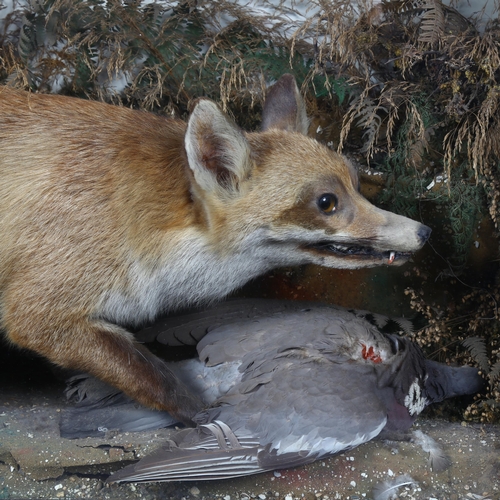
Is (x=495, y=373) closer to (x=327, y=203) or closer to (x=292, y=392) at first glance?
(x=292, y=392)

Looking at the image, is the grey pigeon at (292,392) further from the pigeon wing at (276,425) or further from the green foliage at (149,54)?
the green foliage at (149,54)

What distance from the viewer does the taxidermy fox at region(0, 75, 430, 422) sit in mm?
2982

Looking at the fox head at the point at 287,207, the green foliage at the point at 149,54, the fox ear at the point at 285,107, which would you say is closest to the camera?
the fox head at the point at 287,207

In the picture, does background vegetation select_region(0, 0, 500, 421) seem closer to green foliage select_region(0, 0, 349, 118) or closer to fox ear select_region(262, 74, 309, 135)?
green foliage select_region(0, 0, 349, 118)

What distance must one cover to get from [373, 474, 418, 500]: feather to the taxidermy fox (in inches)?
38.8

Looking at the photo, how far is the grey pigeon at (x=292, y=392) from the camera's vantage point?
2773 mm

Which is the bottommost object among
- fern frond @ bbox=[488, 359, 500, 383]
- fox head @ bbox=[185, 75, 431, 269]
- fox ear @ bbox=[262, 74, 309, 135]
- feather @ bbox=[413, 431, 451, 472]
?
feather @ bbox=[413, 431, 451, 472]

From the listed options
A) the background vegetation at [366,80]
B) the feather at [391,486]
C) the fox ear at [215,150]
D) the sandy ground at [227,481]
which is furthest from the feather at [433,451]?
the fox ear at [215,150]

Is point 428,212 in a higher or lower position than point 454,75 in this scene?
lower

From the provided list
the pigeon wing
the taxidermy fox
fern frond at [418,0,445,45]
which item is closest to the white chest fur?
the taxidermy fox

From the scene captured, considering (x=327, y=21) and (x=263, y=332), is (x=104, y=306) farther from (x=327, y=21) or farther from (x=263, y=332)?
(x=327, y=21)

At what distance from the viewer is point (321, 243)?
3100 millimetres

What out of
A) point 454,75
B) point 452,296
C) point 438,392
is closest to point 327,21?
point 454,75

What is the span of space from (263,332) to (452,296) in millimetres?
1692
